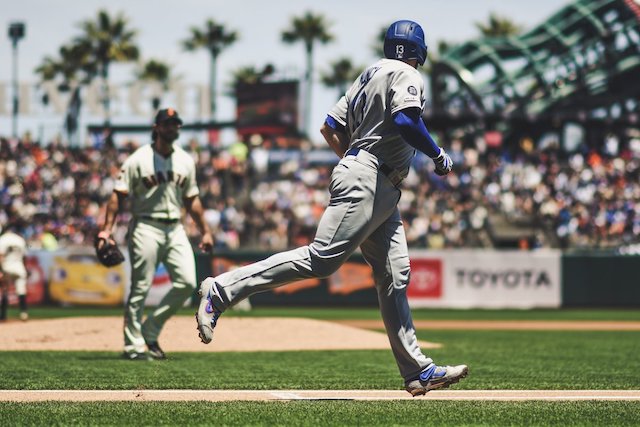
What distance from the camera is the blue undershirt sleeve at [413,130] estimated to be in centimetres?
630

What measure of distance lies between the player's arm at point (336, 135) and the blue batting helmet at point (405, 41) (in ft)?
1.76

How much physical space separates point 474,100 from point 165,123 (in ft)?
109

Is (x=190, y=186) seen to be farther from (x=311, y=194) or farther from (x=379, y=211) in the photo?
(x=311, y=194)

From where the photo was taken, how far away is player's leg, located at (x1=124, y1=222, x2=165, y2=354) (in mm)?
9812

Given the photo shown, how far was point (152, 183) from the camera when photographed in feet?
32.4

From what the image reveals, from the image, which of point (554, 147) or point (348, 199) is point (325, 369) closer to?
point (348, 199)

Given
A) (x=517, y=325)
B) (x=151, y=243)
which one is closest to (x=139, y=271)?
(x=151, y=243)

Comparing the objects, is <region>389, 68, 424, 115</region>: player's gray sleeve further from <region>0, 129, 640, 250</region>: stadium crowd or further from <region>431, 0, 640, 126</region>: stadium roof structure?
<region>431, 0, 640, 126</region>: stadium roof structure

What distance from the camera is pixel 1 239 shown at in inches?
690

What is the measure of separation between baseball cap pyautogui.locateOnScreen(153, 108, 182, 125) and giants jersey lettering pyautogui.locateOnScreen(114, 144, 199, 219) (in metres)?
0.28

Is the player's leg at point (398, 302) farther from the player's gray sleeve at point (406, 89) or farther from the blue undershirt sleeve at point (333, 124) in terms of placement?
the player's gray sleeve at point (406, 89)

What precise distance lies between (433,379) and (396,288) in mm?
583

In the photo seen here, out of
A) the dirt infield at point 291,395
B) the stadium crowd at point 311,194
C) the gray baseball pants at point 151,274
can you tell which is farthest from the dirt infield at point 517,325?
the dirt infield at point 291,395

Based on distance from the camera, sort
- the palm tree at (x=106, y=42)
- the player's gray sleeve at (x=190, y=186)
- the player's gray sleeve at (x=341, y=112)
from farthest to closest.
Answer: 1. the palm tree at (x=106, y=42)
2. the player's gray sleeve at (x=190, y=186)
3. the player's gray sleeve at (x=341, y=112)
